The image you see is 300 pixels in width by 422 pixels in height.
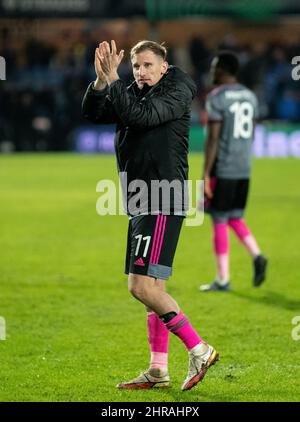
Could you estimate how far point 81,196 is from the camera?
63.3ft

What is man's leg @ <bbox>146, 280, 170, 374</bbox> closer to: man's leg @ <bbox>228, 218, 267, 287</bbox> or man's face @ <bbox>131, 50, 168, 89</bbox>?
man's face @ <bbox>131, 50, 168, 89</bbox>

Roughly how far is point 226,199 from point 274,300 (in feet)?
4.09

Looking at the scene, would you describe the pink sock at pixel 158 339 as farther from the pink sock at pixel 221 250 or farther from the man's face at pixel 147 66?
the pink sock at pixel 221 250

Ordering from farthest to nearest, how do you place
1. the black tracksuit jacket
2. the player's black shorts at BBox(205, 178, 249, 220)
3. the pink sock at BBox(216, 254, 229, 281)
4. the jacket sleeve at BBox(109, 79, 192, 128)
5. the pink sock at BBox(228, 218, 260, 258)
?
the pink sock at BBox(228, 218, 260, 258) → the player's black shorts at BBox(205, 178, 249, 220) → the pink sock at BBox(216, 254, 229, 281) → the black tracksuit jacket → the jacket sleeve at BBox(109, 79, 192, 128)

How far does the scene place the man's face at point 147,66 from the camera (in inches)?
255

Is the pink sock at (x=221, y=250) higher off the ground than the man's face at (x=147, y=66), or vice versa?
the man's face at (x=147, y=66)

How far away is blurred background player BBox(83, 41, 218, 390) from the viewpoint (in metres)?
6.47

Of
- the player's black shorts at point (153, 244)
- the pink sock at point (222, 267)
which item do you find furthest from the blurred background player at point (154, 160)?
the pink sock at point (222, 267)

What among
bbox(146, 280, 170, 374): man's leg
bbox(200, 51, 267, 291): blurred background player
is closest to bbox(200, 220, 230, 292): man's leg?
bbox(200, 51, 267, 291): blurred background player

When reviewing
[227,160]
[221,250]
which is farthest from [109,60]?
[227,160]

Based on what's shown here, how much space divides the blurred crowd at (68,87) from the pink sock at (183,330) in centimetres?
2351

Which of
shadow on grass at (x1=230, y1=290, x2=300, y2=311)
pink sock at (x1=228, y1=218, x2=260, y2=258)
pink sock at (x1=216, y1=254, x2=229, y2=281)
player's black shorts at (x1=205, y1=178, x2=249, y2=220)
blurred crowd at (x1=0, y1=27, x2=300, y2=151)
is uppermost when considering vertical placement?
player's black shorts at (x1=205, y1=178, x2=249, y2=220)

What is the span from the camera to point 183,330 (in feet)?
21.6
